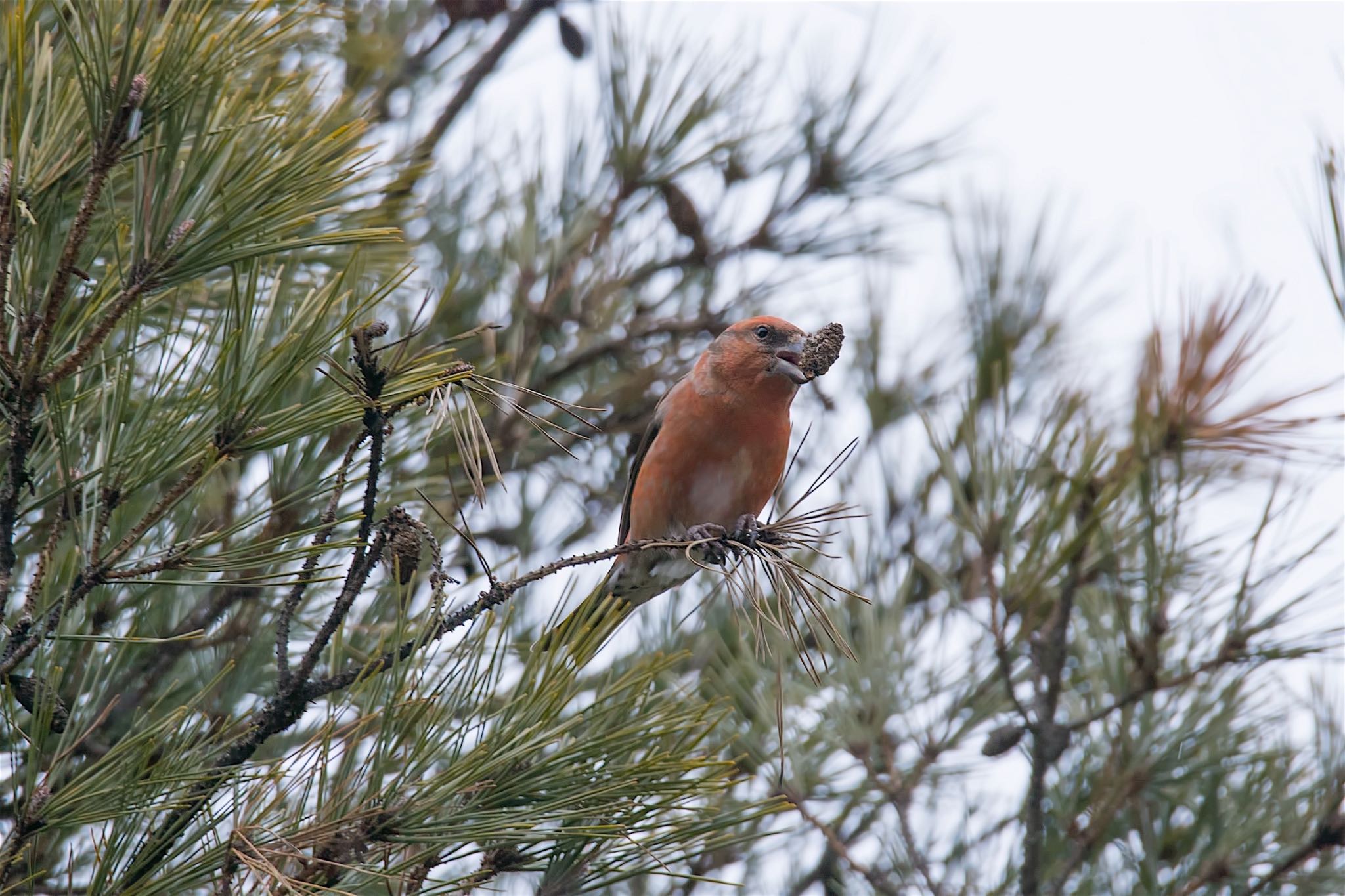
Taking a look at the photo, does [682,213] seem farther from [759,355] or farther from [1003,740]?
[1003,740]

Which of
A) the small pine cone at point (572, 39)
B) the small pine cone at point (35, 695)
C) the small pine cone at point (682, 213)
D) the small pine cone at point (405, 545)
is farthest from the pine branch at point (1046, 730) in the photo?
the small pine cone at point (572, 39)

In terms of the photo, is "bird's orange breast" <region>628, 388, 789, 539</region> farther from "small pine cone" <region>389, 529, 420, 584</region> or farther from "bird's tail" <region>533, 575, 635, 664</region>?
"small pine cone" <region>389, 529, 420, 584</region>

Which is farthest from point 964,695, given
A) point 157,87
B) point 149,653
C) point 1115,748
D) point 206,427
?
point 157,87

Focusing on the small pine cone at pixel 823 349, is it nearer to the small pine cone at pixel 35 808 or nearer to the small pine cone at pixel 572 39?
the small pine cone at pixel 35 808

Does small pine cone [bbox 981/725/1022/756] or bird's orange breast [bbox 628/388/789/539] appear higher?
bird's orange breast [bbox 628/388/789/539]

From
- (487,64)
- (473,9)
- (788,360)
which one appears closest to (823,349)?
(788,360)

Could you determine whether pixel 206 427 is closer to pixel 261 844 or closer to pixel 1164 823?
pixel 261 844

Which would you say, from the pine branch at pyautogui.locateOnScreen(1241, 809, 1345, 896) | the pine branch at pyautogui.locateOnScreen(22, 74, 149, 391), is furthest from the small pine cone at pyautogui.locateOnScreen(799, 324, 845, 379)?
the pine branch at pyautogui.locateOnScreen(1241, 809, 1345, 896)
